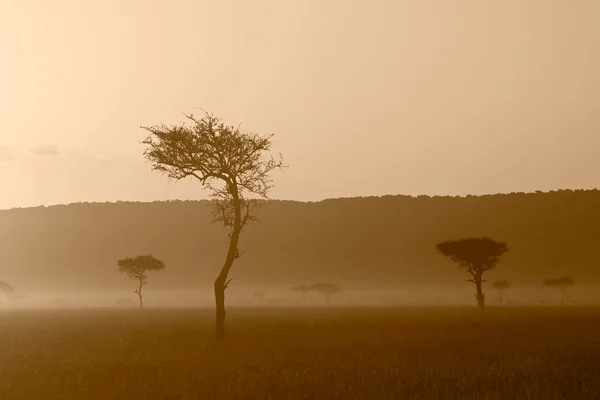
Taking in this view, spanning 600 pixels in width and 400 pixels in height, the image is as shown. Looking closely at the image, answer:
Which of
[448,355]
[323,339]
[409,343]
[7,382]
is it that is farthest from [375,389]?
[323,339]

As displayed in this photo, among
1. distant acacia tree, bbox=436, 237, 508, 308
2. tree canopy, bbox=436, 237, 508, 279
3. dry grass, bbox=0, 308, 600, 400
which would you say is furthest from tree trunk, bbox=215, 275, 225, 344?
tree canopy, bbox=436, 237, 508, 279

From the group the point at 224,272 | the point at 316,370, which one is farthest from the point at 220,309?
the point at 316,370

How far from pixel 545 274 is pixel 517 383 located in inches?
7674

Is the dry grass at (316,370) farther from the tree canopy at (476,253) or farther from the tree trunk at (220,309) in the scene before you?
the tree canopy at (476,253)

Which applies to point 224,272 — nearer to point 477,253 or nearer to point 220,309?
point 220,309

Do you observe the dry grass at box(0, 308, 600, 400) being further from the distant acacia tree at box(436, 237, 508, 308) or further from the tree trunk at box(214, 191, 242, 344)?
the distant acacia tree at box(436, 237, 508, 308)

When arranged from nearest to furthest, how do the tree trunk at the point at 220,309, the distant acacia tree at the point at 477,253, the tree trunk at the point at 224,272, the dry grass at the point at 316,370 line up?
the dry grass at the point at 316,370 → the tree trunk at the point at 224,272 → the tree trunk at the point at 220,309 → the distant acacia tree at the point at 477,253

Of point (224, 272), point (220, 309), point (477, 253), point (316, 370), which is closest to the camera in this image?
point (316, 370)

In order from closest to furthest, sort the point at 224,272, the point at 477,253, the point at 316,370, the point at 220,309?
the point at 316,370 < the point at 224,272 < the point at 220,309 < the point at 477,253

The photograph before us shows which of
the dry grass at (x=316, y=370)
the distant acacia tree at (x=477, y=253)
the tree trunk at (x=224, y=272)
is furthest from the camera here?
the distant acacia tree at (x=477, y=253)

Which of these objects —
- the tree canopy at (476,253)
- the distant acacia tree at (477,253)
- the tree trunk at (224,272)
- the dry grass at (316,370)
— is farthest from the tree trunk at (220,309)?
the tree canopy at (476,253)

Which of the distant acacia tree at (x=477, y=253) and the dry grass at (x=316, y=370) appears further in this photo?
the distant acacia tree at (x=477, y=253)

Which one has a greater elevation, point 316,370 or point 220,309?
point 220,309

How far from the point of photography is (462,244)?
8831 centimetres
